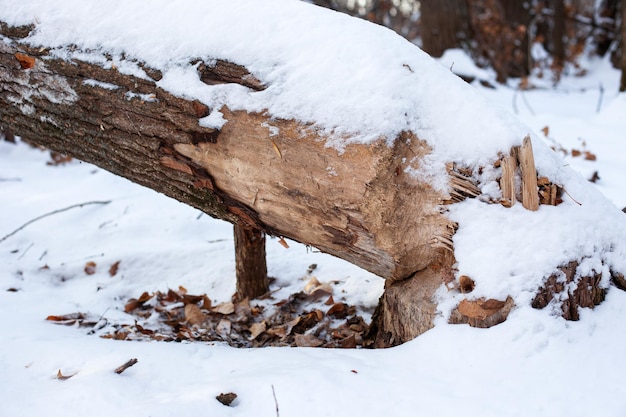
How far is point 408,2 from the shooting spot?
12.3 meters

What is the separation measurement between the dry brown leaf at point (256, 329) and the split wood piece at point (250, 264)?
341 mm

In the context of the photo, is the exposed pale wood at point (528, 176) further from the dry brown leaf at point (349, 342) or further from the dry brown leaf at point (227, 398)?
the dry brown leaf at point (227, 398)

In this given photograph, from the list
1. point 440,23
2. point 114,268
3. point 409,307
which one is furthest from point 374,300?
point 440,23

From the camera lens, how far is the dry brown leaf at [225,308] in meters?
2.78

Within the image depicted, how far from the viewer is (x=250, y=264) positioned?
9.36ft

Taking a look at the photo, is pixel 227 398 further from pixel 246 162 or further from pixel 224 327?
pixel 224 327

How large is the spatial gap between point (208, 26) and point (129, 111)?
18.1 inches

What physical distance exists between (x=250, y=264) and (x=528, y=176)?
5.05 ft

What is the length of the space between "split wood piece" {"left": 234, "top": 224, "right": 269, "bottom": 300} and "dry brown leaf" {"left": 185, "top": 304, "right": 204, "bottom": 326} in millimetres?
265

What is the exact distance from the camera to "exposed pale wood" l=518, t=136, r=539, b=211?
1.81 meters

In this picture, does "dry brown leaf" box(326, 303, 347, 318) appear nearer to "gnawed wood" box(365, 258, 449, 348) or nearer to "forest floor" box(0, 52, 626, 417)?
"forest floor" box(0, 52, 626, 417)

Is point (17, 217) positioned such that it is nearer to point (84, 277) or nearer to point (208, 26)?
point (84, 277)

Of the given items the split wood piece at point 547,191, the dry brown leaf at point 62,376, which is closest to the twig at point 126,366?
the dry brown leaf at point 62,376

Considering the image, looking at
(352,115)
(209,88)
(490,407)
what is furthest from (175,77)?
(490,407)
